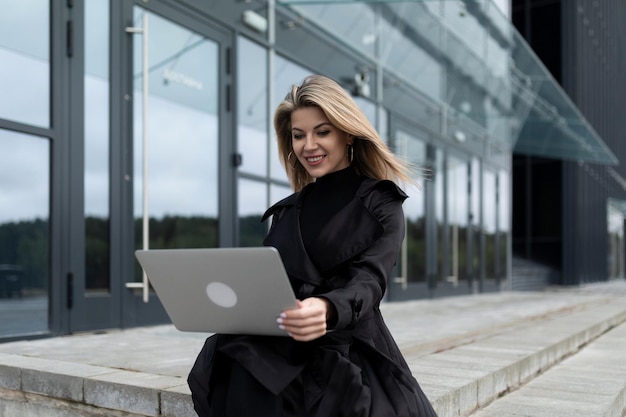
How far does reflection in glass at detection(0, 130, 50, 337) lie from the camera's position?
4832mm

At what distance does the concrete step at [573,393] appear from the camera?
3.39m

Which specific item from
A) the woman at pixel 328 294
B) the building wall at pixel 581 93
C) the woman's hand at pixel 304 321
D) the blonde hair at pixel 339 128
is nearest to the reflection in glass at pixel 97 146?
the blonde hair at pixel 339 128

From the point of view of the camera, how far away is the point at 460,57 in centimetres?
1068

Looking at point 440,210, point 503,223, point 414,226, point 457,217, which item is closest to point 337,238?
point 414,226

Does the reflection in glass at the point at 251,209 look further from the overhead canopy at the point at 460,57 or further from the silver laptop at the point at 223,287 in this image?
the silver laptop at the point at 223,287

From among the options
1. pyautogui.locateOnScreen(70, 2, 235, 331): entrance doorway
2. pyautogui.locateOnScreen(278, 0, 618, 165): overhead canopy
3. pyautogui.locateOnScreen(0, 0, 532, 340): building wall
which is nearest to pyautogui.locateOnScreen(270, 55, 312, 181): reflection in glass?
pyautogui.locateOnScreen(0, 0, 532, 340): building wall

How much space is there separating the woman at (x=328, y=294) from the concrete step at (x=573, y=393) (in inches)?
65.8

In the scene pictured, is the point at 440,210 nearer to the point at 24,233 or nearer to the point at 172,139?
the point at 172,139

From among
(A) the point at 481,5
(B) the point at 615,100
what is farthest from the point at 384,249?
(B) the point at 615,100

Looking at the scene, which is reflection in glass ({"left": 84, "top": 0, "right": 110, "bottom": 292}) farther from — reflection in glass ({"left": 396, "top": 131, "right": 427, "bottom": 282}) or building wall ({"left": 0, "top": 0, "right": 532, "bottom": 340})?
reflection in glass ({"left": 396, "top": 131, "right": 427, "bottom": 282})

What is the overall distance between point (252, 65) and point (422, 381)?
15.4ft

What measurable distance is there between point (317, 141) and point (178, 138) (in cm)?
442

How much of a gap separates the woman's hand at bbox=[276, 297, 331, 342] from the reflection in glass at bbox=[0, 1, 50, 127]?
3876mm

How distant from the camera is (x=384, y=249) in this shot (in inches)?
77.5
